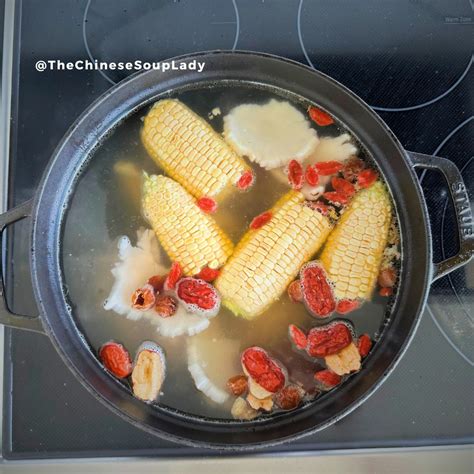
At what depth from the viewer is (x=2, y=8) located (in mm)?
1143

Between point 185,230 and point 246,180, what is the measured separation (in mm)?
148

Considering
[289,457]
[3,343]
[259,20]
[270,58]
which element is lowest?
[289,457]

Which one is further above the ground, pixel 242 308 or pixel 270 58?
pixel 270 58

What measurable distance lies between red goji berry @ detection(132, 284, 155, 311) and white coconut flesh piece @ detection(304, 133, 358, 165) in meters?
0.37

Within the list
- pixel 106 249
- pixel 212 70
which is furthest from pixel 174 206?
pixel 212 70

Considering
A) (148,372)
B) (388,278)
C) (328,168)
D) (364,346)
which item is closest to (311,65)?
(328,168)

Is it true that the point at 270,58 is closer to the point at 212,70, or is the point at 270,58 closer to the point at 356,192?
the point at 212,70

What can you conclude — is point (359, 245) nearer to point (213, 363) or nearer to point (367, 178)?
point (367, 178)

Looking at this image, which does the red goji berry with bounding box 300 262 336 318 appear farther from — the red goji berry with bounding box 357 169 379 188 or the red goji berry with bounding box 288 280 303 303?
the red goji berry with bounding box 357 169 379 188

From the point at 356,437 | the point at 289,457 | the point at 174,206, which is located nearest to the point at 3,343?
the point at 174,206

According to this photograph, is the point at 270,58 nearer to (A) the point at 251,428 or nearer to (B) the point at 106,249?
(B) the point at 106,249

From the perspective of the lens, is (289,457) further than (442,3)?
No

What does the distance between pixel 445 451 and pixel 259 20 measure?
88 cm

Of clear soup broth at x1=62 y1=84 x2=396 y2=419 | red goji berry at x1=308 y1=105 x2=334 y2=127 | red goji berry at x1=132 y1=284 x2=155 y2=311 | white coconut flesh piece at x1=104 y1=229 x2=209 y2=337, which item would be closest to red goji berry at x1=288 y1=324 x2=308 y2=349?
clear soup broth at x1=62 y1=84 x2=396 y2=419
